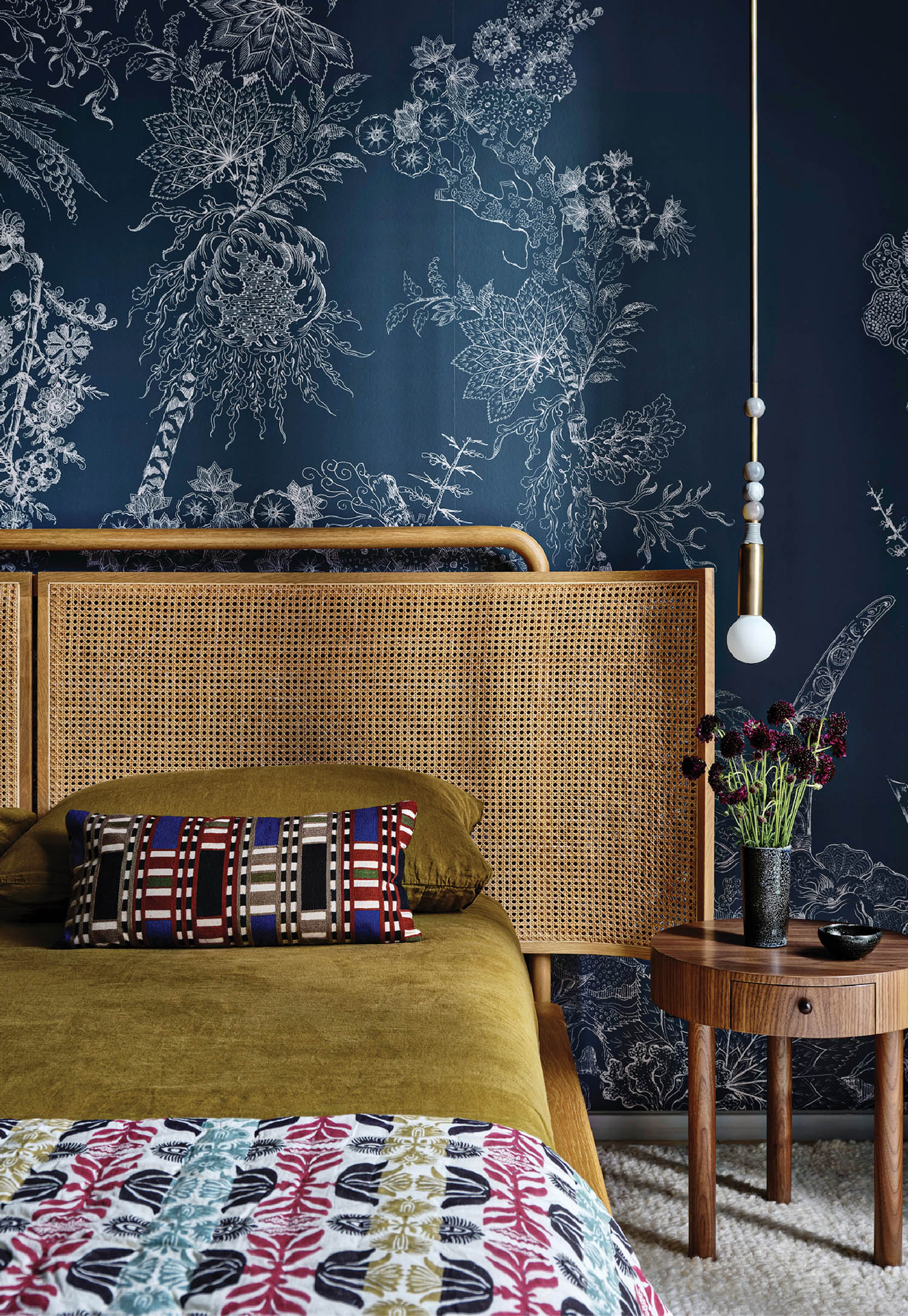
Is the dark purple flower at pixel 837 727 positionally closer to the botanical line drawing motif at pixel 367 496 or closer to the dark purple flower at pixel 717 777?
the dark purple flower at pixel 717 777

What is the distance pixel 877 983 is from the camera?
1735mm

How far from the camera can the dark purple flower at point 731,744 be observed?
1878 millimetres

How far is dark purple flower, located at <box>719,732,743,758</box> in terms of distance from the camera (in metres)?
1.88

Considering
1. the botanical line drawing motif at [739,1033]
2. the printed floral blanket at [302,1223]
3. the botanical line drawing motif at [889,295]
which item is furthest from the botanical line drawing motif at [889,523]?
the printed floral blanket at [302,1223]

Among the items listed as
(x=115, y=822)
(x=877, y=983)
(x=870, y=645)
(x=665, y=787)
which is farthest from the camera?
(x=870, y=645)

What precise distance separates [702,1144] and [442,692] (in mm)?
1017

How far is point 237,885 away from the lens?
176 cm

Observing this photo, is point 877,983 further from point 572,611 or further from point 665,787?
point 572,611

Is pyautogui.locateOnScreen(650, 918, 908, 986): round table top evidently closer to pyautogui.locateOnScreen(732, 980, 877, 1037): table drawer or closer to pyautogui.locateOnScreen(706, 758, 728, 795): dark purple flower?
pyautogui.locateOnScreen(732, 980, 877, 1037): table drawer

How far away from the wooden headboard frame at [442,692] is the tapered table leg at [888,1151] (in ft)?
1.74

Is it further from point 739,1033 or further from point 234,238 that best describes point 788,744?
point 234,238

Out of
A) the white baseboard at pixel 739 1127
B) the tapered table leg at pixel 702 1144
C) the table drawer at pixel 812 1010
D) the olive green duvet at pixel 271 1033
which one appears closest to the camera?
the olive green duvet at pixel 271 1033

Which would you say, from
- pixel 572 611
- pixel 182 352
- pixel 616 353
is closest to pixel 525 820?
pixel 572 611

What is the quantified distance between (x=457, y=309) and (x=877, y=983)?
1668 mm
